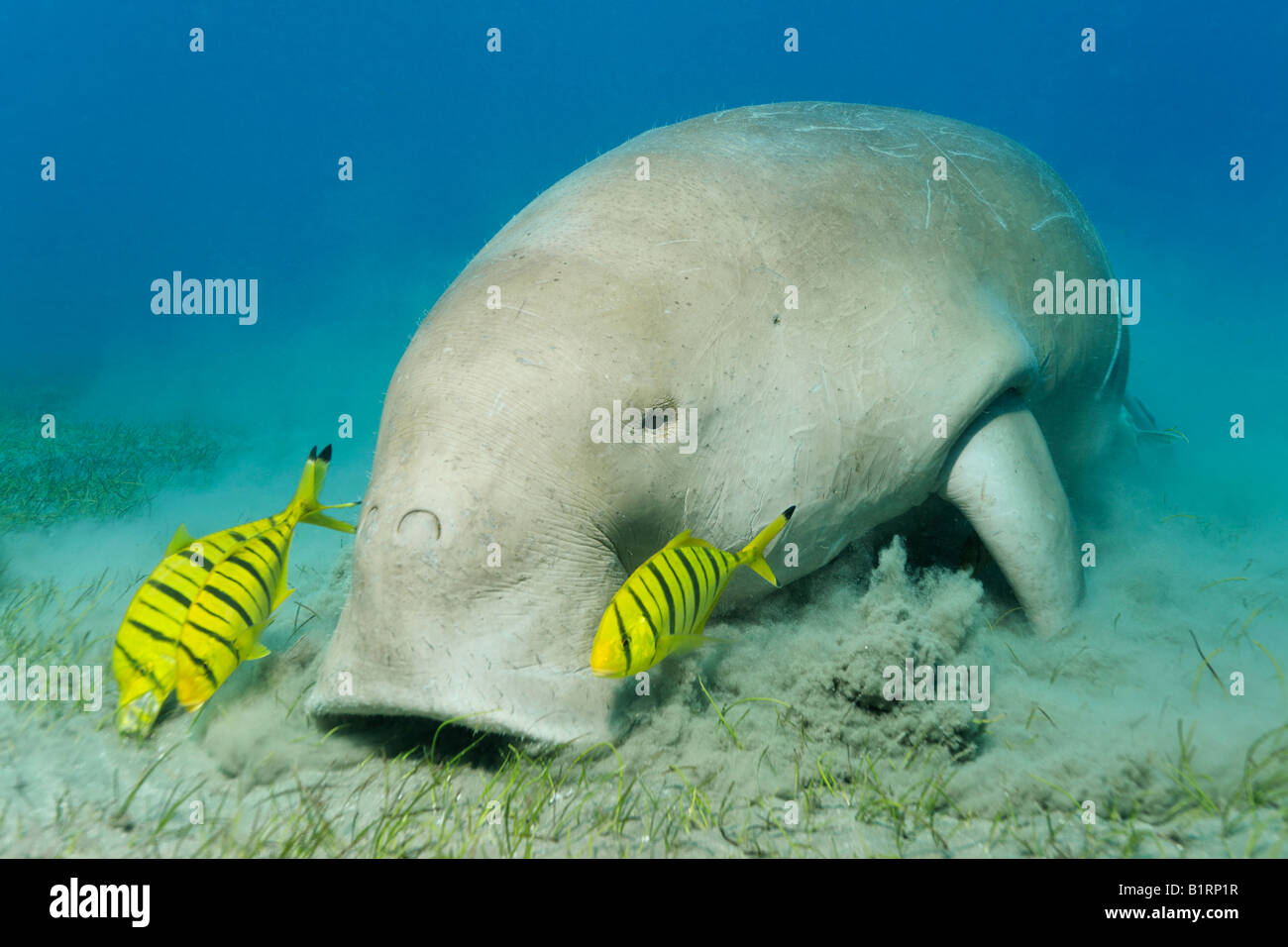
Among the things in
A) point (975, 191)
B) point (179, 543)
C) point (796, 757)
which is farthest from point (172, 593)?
point (975, 191)

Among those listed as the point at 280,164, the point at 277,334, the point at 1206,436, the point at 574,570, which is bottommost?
the point at 574,570

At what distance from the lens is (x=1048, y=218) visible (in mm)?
4062

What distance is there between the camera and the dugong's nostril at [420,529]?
6.59ft

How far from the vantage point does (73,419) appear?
580 inches

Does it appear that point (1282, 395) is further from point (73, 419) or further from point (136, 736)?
point (73, 419)

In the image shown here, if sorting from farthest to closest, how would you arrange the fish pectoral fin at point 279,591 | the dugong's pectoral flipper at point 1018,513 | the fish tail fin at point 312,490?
1. the dugong's pectoral flipper at point 1018,513
2. the fish tail fin at point 312,490
3. the fish pectoral fin at point 279,591

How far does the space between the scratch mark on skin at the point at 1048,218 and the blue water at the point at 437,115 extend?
4313cm

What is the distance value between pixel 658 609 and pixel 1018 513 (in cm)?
189

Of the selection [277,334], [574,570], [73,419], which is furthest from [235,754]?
[277,334]

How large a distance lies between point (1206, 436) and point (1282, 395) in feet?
17.0

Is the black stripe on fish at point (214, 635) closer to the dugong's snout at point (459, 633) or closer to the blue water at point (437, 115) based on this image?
the dugong's snout at point (459, 633)

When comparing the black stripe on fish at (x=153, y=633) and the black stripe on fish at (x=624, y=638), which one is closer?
the black stripe on fish at (x=624, y=638)

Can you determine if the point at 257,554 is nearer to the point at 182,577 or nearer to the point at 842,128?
the point at 182,577

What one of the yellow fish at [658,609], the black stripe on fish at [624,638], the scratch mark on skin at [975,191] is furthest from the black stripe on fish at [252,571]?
the scratch mark on skin at [975,191]
